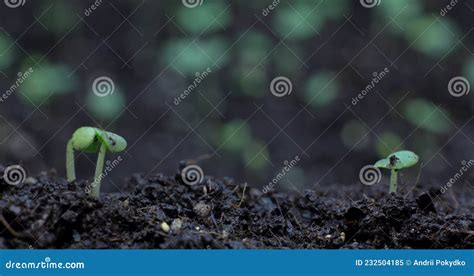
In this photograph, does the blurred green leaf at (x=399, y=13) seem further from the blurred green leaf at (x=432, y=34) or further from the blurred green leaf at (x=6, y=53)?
the blurred green leaf at (x=6, y=53)

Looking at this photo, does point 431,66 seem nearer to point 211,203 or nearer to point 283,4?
point 283,4

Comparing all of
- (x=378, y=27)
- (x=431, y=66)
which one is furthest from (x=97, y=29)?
(x=431, y=66)

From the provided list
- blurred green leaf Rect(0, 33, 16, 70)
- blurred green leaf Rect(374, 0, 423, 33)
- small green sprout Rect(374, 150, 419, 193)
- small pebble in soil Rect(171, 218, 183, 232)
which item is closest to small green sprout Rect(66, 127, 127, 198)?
small pebble in soil Rect(171, 218, 183, 232)

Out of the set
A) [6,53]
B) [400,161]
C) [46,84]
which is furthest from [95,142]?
[6,53]

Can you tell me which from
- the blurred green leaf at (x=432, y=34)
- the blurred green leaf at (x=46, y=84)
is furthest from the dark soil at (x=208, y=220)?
the blurred green leaf at (x=432, y=34)

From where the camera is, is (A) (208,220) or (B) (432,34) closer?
(A) (208,220)

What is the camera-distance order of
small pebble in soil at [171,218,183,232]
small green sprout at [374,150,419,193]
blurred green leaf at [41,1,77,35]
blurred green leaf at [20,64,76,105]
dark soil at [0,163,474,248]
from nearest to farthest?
dark soil at [0,163,474,248], small pebble in soil at [171,218,183,232], small green sprout at [374,150,419,193], blurred green leaf at [20,64,76,105], blurred green leaf at [41,1,77,35]

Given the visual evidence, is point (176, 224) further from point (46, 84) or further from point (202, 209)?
point (46, 84)

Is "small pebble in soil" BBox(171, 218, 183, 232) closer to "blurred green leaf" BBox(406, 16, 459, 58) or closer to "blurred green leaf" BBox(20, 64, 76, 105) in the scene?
"blurred green leaf" BBox(20, 64, 76, 105)
